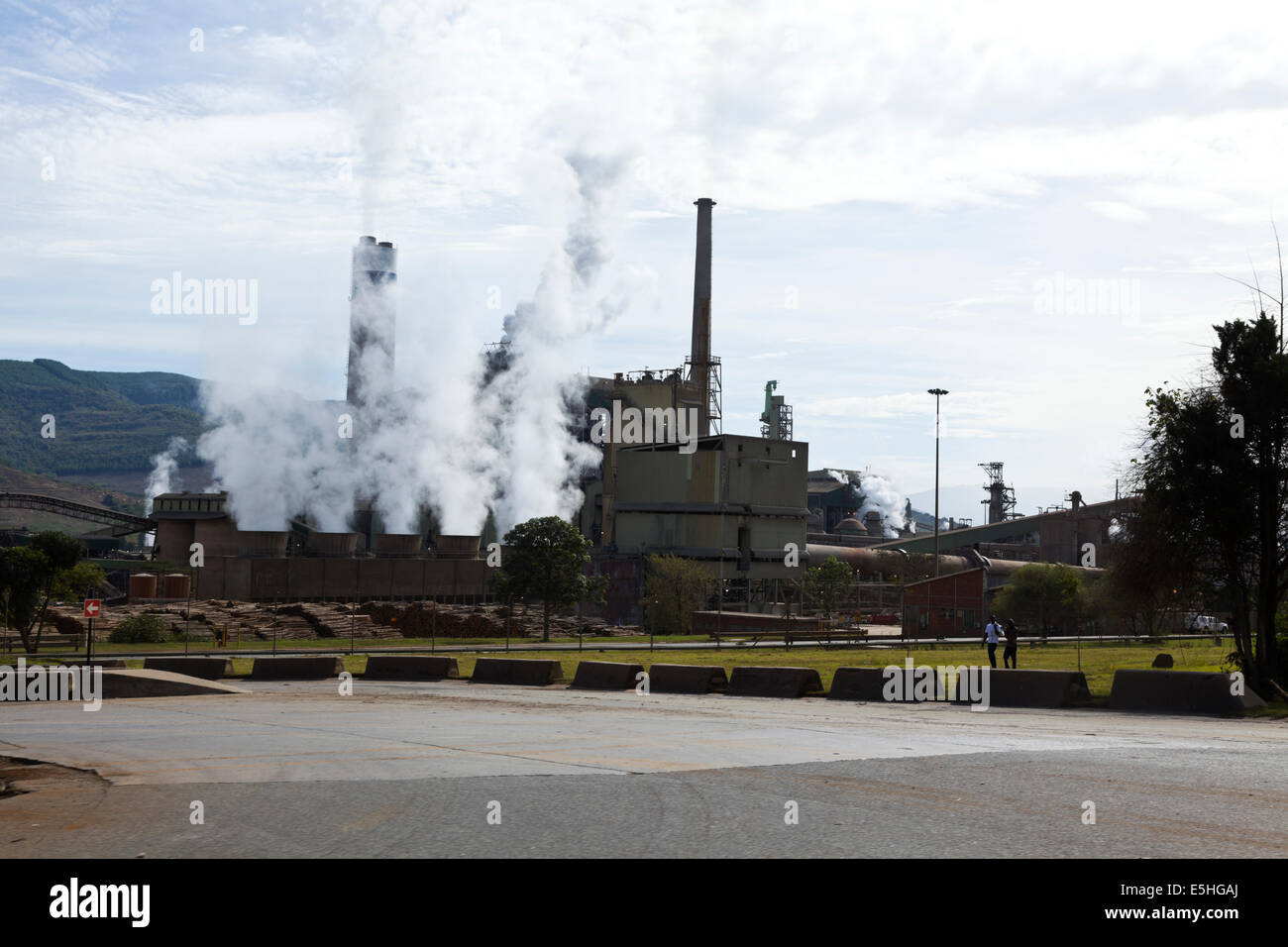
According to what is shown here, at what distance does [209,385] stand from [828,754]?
4072 inches

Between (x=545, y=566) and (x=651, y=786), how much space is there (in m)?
59.7

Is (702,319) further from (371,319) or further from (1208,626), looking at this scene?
(1208,626)

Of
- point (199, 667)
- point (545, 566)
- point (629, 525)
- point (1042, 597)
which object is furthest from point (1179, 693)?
point (629, 525)

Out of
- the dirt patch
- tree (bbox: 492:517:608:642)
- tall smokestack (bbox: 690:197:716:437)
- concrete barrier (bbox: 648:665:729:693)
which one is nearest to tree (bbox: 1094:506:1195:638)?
concrete barrier (bbox: 648:665:729:693)

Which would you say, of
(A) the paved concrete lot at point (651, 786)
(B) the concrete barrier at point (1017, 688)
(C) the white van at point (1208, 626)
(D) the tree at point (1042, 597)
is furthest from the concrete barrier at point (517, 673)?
(D) the tree at point (1042, 597)

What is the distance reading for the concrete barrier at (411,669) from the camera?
35.4 m

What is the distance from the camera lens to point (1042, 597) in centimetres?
7619

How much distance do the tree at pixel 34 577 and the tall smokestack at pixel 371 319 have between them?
65.8 meters

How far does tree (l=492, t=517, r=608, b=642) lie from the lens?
71.5 meters

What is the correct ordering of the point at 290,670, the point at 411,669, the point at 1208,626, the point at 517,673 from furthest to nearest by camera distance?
the point at 1208,626
the point at 290,670
the point at 411,669
the point at 517,673

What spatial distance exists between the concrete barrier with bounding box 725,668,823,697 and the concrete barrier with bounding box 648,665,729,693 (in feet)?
1.88

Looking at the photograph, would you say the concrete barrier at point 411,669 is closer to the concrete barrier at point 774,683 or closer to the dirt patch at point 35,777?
the concrete barrier at point 774,683

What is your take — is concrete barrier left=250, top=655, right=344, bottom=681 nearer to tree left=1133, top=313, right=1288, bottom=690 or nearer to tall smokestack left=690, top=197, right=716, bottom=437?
tree left=1133, top=313, right=1288, bottom=690
